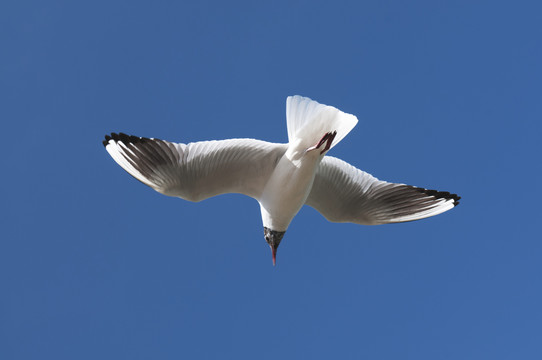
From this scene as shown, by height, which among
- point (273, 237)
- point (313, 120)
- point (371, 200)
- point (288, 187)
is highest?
point (313, 120)

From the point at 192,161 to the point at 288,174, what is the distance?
2.77 feet

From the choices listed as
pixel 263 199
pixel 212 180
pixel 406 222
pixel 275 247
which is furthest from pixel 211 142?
pixel 406 222

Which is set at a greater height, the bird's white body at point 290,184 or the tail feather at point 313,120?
the tail feather at point 313,120

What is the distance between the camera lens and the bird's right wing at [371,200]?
7.62 meters

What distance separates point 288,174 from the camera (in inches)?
277

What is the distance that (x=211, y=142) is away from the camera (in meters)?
6.93

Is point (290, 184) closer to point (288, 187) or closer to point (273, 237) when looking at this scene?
point (288, 187)

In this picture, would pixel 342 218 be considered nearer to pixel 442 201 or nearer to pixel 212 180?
pixel 442 201

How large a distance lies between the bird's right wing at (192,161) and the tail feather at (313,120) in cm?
28

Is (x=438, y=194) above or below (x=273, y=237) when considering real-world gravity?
above

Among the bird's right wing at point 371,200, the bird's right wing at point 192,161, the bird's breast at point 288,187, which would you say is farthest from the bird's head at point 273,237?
the bird's right wing at point 192,161

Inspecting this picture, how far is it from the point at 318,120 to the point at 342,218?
1.35 meters

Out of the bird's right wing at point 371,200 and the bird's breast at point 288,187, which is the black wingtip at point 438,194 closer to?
the bird's right wing at point 371,200

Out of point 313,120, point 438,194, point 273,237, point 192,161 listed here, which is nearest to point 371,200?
point 438,194
